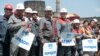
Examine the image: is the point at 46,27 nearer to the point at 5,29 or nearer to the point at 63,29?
the point at 63,29

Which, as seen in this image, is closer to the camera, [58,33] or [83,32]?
[58,33]

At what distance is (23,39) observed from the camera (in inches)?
462

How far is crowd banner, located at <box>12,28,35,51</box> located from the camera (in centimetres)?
1151

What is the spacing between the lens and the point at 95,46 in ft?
47.2

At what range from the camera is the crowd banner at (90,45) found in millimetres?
14164

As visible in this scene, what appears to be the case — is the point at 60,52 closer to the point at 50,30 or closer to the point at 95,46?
the point at 50,30

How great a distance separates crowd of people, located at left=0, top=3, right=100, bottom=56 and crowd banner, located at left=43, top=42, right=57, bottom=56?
10 centimetres

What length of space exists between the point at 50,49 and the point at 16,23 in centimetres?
178

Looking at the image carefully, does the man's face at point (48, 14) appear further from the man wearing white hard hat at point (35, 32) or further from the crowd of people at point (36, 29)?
the man wearing white hard hat at point (35, 32)

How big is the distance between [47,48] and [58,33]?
66 centimetres

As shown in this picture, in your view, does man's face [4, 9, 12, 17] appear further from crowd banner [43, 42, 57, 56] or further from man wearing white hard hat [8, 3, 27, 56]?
crowd banner [43, 42, 57, 56]

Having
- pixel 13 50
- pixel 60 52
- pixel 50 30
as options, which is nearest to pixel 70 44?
pixel 60 52

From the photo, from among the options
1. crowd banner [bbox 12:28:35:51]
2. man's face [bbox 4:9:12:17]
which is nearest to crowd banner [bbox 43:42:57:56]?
crowd banner [bbox 12:28:35:51]

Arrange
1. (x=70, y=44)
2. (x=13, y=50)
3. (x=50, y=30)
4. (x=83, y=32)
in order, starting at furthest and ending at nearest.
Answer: (x=83, y=32)
(x=70, y=44)
(x=50, y=30)
(x=13, y=50)
